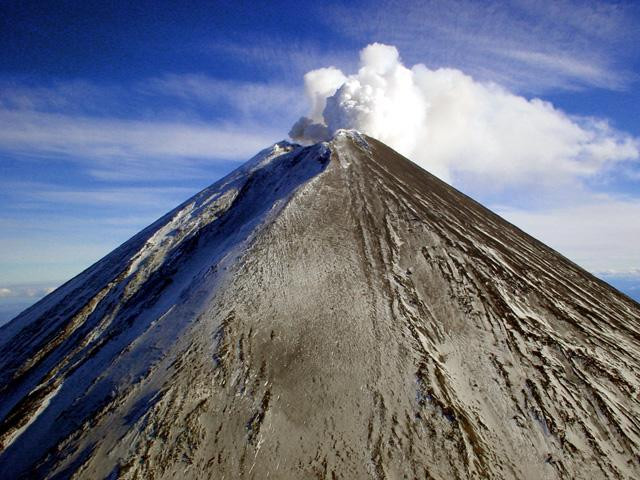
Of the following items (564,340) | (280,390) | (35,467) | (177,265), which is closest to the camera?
(35,467)

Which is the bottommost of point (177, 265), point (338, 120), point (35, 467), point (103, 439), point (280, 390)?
point (35, 467)

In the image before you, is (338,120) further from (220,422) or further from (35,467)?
(35,467)

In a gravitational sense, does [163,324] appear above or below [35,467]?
above

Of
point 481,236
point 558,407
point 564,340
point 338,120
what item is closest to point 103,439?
Result: point 558,407

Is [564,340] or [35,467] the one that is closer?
[35,467]

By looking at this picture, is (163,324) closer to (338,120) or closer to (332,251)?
(332,251)

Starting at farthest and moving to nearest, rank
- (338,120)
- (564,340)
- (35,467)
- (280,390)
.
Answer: (338,120) → (564,340) → (280,390) → (35,467)
